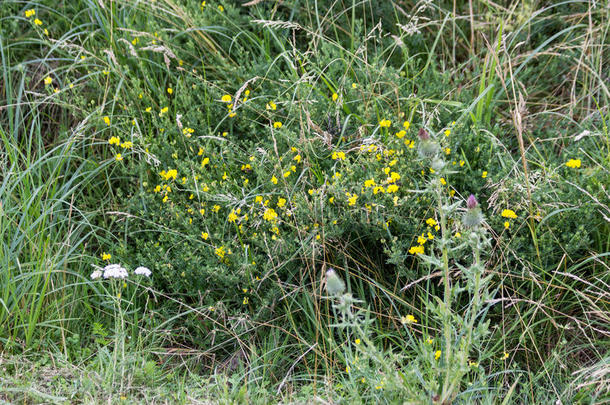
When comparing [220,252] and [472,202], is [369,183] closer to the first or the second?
[220,252]

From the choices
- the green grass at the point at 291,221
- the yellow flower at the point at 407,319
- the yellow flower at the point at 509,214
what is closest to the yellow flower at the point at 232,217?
the green grass at the point at 291,221

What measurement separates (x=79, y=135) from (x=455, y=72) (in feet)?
6.51

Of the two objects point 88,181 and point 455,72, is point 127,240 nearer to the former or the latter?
point 88,181

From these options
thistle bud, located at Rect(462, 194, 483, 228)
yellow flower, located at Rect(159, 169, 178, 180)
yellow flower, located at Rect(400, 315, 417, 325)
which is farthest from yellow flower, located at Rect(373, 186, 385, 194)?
yellow flower, located at Rect(159, 169, 178, 180)

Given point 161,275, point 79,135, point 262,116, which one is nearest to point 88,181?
point 79,135

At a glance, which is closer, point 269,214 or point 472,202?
point 472,202

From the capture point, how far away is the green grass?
2643 millimetres

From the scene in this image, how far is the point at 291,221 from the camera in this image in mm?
3051

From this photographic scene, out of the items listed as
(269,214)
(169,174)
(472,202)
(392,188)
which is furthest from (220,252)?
(472,202)

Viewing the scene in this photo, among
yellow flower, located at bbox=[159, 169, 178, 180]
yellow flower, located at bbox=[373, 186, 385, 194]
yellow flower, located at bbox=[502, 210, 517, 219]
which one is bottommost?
yellow flower, located at bbox=[159, 169, 178, 180]

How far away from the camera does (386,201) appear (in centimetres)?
286

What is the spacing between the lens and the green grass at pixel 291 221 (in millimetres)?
2643

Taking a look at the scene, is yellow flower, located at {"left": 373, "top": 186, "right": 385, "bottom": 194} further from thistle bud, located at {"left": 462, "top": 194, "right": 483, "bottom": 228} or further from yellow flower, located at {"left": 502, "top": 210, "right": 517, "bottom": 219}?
thistle bud, located at {"left": 462, "top": 194, "right": 483, "bottom": 228}

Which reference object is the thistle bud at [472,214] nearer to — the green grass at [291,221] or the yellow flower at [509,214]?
the green grass at [291,221]
